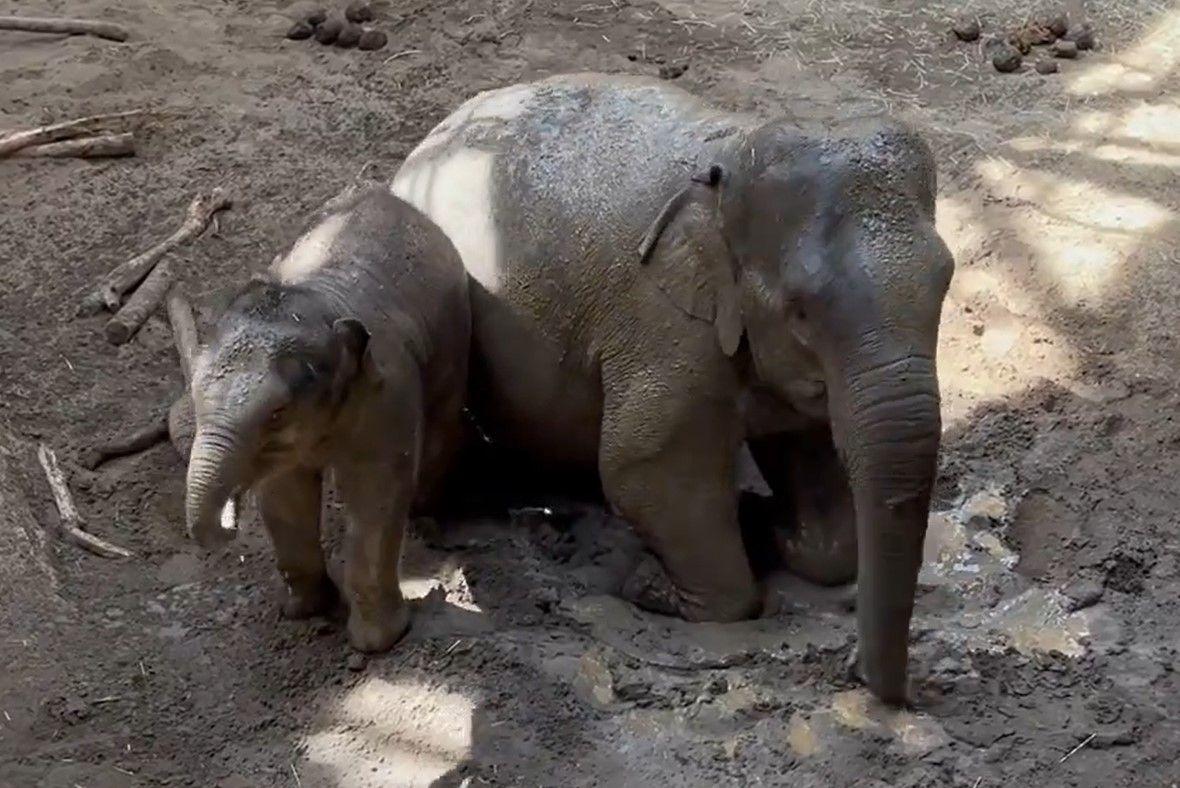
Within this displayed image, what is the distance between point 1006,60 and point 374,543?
503cm

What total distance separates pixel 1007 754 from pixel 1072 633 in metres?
0.72

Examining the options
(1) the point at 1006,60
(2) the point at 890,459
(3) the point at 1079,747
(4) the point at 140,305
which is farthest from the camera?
(1) the point at 1006,60

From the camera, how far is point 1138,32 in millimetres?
8531

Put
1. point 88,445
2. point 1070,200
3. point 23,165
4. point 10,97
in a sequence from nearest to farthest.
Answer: point 88,445
point 1070,200
point 23,165
point 10,97

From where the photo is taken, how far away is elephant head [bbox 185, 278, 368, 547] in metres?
3.95

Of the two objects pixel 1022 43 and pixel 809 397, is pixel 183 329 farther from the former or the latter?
pixel 1022 43

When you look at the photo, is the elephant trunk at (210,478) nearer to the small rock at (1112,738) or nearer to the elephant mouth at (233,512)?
the elephant mouth at (233,512)

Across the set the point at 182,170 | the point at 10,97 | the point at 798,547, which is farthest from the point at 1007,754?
the point at 10,97

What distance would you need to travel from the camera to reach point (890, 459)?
3883mm

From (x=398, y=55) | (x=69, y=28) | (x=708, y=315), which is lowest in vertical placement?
(x=398, y=55)

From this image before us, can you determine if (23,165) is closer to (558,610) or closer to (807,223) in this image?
(558,610)

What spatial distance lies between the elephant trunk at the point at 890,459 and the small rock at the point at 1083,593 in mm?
1127

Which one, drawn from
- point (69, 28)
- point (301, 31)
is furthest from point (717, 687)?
point (69, 28)

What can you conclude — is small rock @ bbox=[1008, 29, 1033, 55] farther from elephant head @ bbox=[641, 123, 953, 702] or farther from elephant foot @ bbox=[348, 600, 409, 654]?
elephant foot @ bbox=[348, 600, 409, 654]
